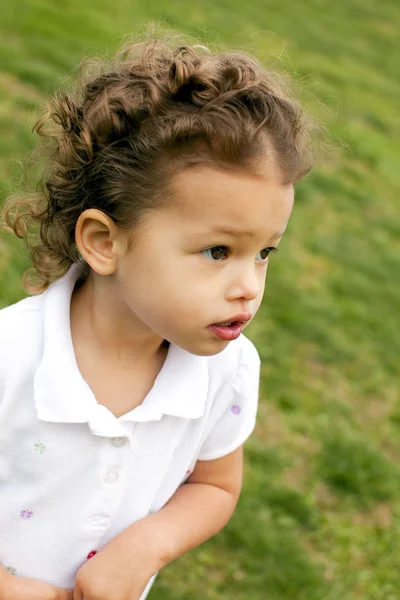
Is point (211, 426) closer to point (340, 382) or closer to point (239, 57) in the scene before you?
point (239, 57)

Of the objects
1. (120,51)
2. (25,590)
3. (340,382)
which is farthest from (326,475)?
(120,51)

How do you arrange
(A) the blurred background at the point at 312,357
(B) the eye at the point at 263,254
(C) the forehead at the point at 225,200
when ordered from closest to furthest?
(C) the forehead at the point at 225,200
(B) the eye at the point at 263,254
(A) the blurred background at the point at 312,357

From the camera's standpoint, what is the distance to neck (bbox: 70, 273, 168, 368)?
1.87 metres

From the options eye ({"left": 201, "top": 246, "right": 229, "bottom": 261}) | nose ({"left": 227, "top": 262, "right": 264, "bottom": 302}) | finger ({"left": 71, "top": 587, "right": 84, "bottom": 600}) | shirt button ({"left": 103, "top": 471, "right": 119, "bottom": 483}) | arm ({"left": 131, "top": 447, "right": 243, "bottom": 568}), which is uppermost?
eye ({"left": 201, "top": 246, "right": 229, "bottom": 261})

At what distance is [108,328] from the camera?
188cm

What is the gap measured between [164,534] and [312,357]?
2.48m

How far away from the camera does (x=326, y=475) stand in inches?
139

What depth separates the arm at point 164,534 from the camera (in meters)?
1.83

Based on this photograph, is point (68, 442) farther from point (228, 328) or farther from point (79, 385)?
point (228, 328)

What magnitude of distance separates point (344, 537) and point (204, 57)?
6.98 feet

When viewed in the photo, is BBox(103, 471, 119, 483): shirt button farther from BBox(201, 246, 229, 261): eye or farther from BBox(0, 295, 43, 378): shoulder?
BBox(201, 246, 229, 261): eye

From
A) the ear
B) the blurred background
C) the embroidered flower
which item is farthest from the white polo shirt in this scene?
the blurred background

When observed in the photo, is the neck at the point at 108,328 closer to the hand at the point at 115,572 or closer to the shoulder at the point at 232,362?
the shoulder at the point at 232,362

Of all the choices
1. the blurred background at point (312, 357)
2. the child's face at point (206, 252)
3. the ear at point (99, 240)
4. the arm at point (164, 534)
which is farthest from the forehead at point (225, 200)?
the arm at point (164, 534)
